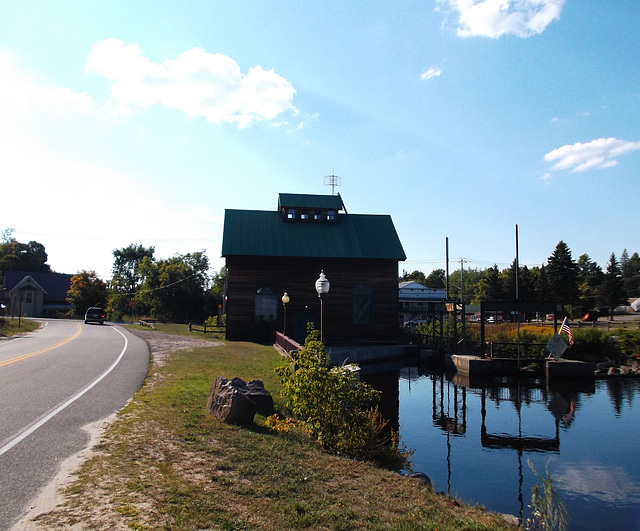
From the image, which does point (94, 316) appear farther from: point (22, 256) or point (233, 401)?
point (22, 256)

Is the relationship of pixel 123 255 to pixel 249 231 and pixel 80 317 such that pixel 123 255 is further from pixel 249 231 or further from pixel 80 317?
pixel 249 231

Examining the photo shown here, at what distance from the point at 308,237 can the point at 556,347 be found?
17.9 metres

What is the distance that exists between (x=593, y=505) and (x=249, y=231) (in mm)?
29150

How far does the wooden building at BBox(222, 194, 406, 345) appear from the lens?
33.4 meters

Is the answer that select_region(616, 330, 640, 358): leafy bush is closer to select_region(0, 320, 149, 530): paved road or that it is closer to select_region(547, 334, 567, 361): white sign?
select_region(547, 334, 567, 361): white sign

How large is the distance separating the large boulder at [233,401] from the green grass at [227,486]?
0.26 m

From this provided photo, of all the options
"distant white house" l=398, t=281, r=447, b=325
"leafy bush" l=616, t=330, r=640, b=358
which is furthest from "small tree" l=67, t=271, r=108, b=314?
"leafy bush" l=616, t=330, r=640, b=358

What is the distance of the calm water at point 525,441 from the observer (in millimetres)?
9898

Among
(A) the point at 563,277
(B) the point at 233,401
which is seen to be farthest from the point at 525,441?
(A) the point at 563,277

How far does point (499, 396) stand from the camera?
2202cm

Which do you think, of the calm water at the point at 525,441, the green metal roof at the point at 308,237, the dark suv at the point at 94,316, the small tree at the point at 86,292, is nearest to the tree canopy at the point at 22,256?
the small tree at the point at 86,292

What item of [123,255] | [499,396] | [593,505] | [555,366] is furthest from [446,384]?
[123,255]

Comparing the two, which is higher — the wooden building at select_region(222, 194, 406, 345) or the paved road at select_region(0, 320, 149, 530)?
the wooden building at select_region(222, 194, 406, 345)

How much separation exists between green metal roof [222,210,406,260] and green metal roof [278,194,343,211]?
1.05m
